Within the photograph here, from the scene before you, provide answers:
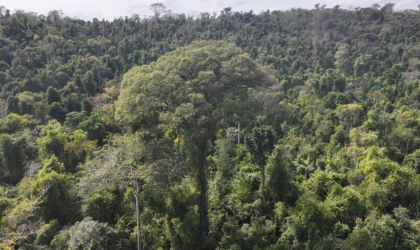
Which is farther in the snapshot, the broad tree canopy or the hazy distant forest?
the hazy distant forest

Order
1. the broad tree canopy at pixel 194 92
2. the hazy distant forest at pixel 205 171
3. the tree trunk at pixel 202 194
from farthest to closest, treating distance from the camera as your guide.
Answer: the tree trunk at pixel 202 194
the hazy distant forest at pixel 205 171
the broad tree canopy at pixel 194 92

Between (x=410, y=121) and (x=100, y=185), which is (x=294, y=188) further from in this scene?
(x=410, y=121)

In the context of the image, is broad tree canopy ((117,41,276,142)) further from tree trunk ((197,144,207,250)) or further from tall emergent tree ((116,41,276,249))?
tree trunk ((197,144,207,250))

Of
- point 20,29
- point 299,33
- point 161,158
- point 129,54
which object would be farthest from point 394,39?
point 20,29

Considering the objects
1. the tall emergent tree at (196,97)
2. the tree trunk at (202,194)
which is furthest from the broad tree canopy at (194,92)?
the tree trunk at (202,194)

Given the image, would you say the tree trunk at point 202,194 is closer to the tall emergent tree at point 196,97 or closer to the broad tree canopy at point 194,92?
the tall emergent tree at point 196,97

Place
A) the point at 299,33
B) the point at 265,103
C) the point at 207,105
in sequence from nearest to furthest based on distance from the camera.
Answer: the point at 207,105 < the point at 265,103 < the point at 299,33

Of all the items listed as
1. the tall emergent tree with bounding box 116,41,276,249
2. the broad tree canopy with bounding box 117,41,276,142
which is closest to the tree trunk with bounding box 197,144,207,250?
the tall emergent tree with bounding box 116,41,276,249

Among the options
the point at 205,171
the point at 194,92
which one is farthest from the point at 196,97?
the point at 205,171

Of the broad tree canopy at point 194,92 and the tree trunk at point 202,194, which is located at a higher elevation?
the broad tree canopy at point 194,92
